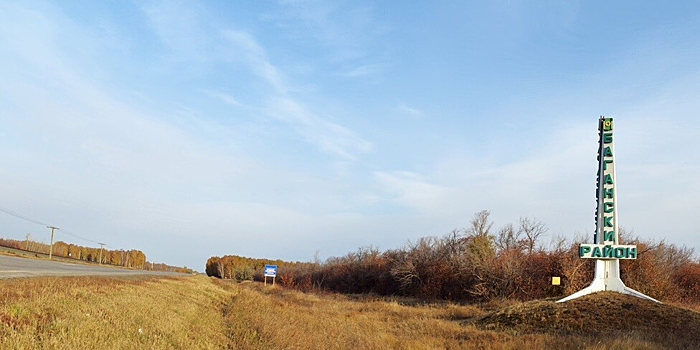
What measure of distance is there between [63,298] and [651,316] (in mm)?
20912

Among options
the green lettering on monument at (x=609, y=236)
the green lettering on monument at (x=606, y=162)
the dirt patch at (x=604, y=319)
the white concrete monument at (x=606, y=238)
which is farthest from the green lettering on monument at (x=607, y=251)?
the green lettering on monument at (x=606, y=162)

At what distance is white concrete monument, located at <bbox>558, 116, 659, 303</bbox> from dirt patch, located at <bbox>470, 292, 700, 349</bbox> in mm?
1308

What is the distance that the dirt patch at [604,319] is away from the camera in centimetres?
1730

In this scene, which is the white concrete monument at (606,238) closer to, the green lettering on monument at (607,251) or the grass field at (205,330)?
the green lettering on monument at (607,251)

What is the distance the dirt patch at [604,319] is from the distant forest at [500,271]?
50.6 ft

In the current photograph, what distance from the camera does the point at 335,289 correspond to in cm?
7488

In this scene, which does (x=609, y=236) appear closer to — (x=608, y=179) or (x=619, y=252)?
(x=619, y=252)

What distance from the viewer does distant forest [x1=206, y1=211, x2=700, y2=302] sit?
37.0 m

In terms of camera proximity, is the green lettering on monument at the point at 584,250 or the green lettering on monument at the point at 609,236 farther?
the green lettering on monument at the point at 609,236

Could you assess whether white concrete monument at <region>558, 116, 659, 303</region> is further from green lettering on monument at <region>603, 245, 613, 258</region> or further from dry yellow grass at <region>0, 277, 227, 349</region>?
dry yellow grass at <region>0, 277, 227, 349</region>

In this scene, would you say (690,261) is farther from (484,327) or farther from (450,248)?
(484,327)

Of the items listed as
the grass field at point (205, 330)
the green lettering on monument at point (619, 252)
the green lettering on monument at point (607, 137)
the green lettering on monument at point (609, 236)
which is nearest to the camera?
the grass field at point (205, 330)

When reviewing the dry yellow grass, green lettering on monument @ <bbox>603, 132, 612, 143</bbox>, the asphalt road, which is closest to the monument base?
green lettering on monument @ <bbox>603, 132, 612, 143</bbox>

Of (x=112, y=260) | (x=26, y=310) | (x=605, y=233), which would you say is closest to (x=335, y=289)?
(x=605, y=233)
